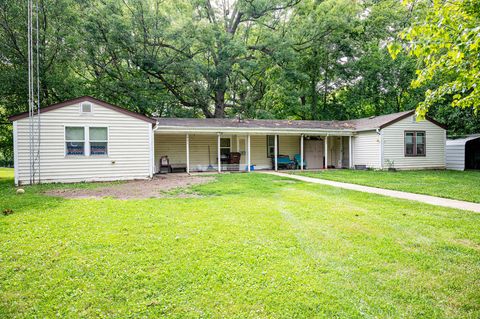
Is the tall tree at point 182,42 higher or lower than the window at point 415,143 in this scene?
higher

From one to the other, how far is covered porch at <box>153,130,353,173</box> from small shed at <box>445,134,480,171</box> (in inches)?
241

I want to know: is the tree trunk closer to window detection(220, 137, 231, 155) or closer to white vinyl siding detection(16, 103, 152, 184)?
window detection(220, 137, 231, 155)

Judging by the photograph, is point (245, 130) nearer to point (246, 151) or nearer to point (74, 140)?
point (246, 151)

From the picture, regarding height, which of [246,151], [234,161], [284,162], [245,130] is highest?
[245,130]

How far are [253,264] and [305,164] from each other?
15684 millimetres

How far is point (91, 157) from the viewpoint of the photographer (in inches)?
471

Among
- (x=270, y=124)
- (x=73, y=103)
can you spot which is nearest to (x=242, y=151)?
(x=270, y=124)

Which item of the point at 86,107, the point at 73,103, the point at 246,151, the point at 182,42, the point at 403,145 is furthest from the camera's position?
the point at 182,42

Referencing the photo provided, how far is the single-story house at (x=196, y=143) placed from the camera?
1147cm

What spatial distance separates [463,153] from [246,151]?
1300 centimetres

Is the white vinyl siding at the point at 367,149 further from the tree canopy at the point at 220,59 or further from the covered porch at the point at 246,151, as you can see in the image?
the tree canopy at the point at 220,59

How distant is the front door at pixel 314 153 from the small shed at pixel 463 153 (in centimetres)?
778

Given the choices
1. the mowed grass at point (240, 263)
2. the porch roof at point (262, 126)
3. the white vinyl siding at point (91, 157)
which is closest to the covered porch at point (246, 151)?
the porch roof at point (262, 126)

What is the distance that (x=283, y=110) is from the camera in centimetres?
2744
